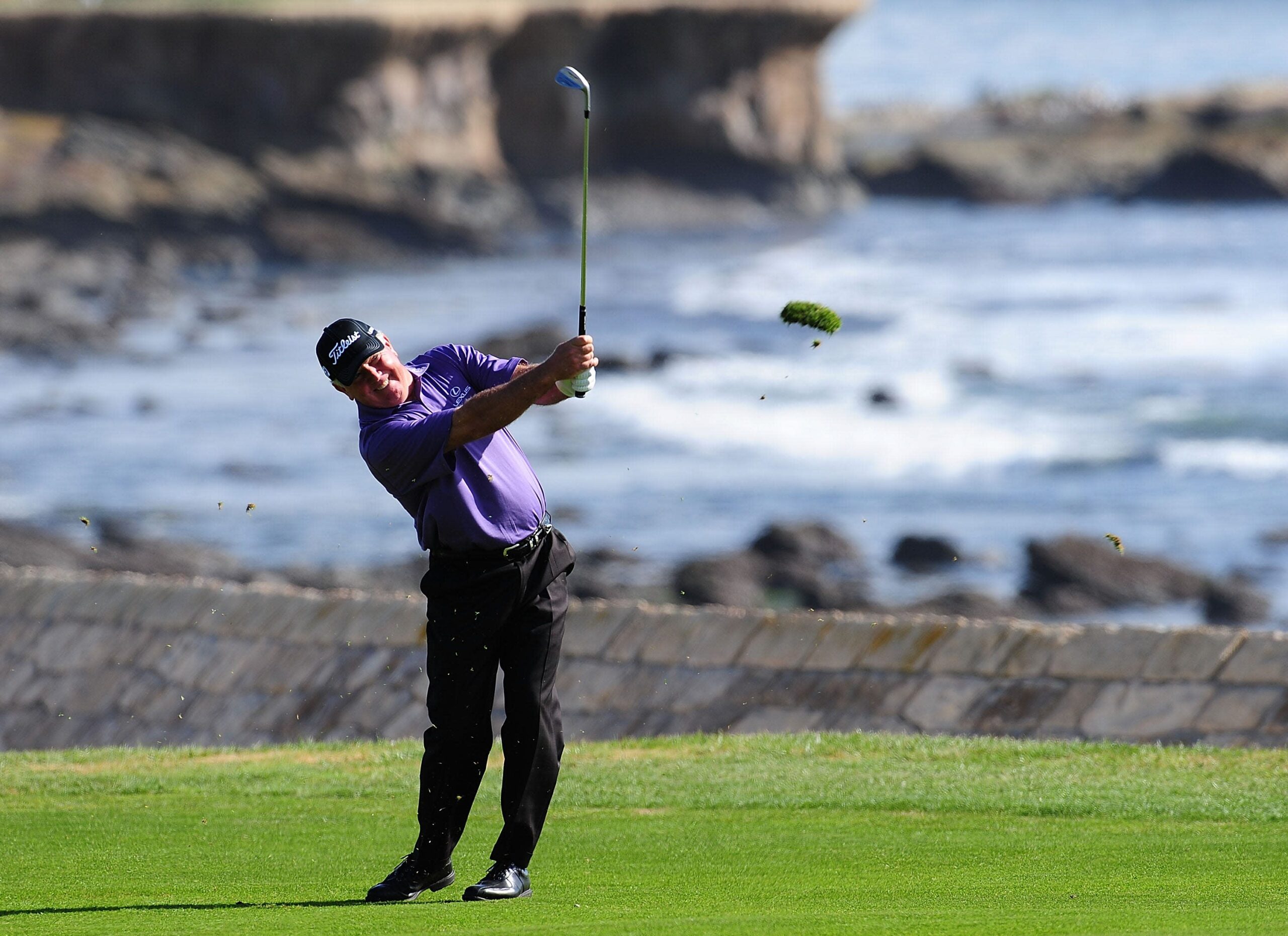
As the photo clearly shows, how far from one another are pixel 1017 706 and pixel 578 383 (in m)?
5.37

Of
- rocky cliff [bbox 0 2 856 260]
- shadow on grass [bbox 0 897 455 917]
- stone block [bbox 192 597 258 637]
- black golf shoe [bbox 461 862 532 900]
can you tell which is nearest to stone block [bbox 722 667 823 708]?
stone block [bbox 192 597 258 637]

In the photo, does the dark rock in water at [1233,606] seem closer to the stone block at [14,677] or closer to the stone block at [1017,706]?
the stone block at [1017,706]

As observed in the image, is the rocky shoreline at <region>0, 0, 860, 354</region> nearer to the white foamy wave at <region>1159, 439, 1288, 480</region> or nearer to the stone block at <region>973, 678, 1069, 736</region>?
the white foamy wave at <region>1159, 439, 1288, 480</region>

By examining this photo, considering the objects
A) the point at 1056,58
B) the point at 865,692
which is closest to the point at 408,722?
the point at 865,692

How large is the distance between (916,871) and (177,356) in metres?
40.1

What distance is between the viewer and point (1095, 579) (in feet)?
76.7

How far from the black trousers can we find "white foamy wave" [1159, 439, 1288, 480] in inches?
1119

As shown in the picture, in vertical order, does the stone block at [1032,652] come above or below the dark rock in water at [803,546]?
above

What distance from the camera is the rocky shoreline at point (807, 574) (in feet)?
74.7

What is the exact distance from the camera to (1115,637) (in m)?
10.1

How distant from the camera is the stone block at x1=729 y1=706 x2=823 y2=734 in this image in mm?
10367

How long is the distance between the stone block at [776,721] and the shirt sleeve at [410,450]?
5.21 metres

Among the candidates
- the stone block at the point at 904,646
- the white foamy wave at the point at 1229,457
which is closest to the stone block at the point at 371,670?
the stone block at the point at 904,646

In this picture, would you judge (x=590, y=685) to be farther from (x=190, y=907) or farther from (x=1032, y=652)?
(x=190, y=907)
